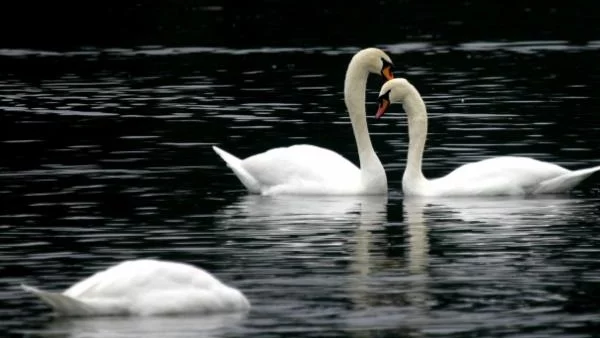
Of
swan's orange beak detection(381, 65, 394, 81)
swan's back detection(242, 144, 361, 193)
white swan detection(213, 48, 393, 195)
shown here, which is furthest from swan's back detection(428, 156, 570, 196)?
swan's orange beak detection(381, 65, 394, 81)

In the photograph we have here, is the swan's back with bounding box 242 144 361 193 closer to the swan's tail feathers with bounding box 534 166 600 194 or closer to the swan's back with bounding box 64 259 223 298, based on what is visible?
the swan's tail feathers with bounding box 534 166 600 194

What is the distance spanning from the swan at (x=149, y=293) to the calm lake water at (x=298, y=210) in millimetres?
121

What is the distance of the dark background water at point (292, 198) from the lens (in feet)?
48.4

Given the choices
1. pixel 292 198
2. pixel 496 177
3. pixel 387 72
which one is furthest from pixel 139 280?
pixel 387 72

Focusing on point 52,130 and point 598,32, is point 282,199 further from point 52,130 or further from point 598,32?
point 598,32

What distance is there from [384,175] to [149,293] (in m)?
7.91

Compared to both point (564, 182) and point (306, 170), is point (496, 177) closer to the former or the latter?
point (564, 182)

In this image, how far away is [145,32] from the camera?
5062cm

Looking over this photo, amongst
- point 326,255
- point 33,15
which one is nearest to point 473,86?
point 326,255

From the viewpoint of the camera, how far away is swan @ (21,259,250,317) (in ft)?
46.6

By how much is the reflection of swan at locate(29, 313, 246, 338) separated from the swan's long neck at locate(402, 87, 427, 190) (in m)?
7.57

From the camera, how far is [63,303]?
14.0 m

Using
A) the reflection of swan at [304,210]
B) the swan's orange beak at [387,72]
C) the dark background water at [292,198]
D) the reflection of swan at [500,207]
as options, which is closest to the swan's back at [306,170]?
the reflection of swan at [304,210]

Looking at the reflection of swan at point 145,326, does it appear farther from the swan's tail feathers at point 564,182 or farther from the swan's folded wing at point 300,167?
the swan's tail feathers at point 564,182
